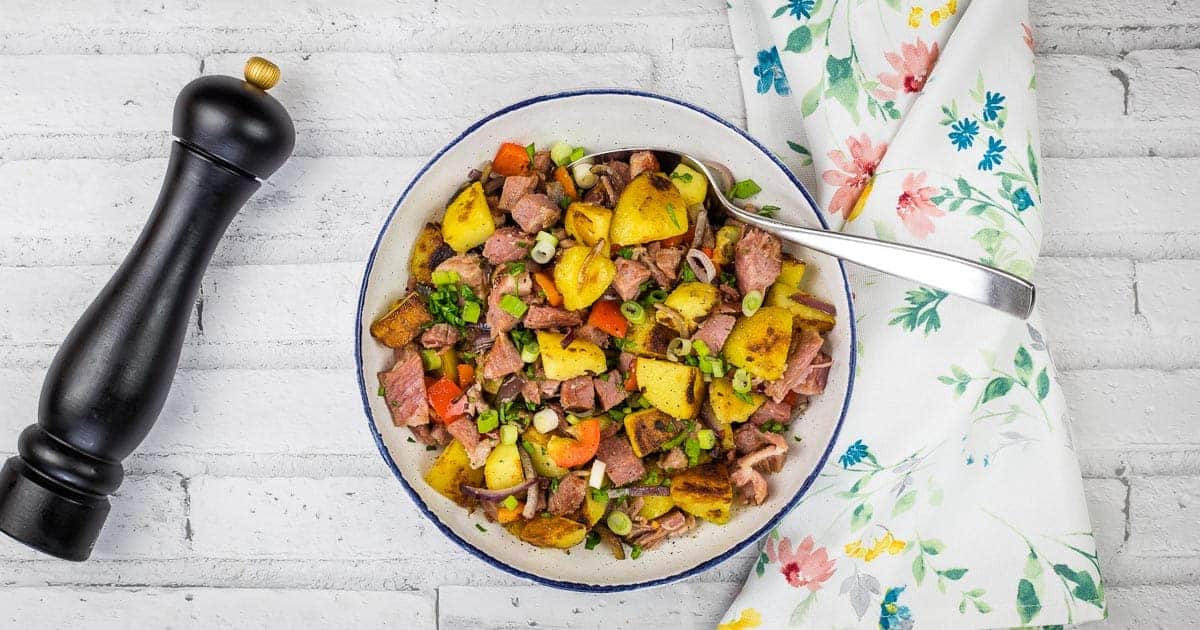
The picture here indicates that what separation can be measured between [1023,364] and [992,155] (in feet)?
1.49

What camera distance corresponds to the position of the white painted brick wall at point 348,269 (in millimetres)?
1763

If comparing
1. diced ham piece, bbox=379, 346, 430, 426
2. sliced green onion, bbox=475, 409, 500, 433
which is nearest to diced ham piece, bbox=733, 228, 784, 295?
sliced green onion, bbox=475, 409, 500, 433

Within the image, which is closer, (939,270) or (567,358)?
(939,270)

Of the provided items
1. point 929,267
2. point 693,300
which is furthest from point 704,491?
point 929,267

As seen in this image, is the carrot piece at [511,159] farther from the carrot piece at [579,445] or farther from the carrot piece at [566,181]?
the carrot piece at [579,445]

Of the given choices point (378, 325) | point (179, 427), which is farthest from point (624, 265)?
point (179, 427)

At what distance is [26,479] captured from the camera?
156 cm

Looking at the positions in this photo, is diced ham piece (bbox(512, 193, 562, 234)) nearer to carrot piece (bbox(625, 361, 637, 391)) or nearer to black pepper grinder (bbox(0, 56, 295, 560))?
carrot piece (bbox(625, 361, 637, 391))

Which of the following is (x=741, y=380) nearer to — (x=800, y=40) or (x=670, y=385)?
(x=670, y=385)

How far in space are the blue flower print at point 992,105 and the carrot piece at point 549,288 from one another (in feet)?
3.16

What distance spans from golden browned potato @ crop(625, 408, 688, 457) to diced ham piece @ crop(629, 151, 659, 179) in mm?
471

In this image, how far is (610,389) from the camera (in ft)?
5.11

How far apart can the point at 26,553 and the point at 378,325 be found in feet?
3.48

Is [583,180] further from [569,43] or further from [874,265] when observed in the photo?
[874,265]
